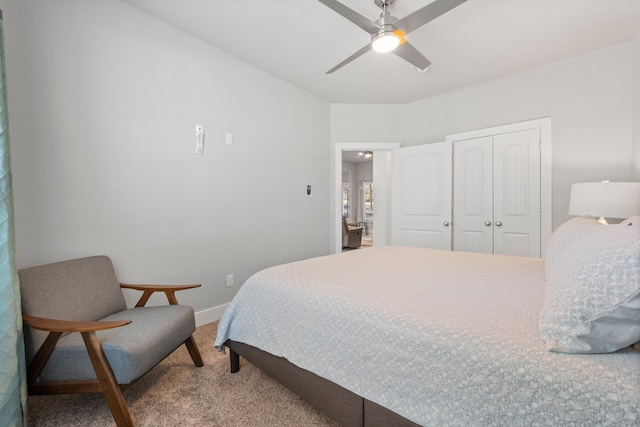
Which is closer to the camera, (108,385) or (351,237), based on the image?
(108,385)

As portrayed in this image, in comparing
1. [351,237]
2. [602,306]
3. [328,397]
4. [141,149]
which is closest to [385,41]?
[602,306]

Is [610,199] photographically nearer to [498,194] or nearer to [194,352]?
[498,194]

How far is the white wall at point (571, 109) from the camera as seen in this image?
8.38ft

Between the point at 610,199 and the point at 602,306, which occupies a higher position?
the point at 610,199

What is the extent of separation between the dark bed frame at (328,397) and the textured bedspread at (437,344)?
48 millimetres

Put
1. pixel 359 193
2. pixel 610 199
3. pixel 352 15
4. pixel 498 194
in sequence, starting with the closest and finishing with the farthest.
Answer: pixel 352 15, pixel 610 199, pixel 498 194, pixel 359 193

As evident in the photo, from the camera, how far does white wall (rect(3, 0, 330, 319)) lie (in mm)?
1694

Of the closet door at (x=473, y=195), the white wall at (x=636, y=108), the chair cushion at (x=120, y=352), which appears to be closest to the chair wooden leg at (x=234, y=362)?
the chair cushion at (x=120, y=352)

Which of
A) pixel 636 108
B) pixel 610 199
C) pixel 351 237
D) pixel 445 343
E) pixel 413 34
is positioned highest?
pixel 413 34

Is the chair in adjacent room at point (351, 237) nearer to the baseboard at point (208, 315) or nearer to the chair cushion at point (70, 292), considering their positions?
the baseboard at point (208, 315)

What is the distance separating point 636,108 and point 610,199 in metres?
1.03

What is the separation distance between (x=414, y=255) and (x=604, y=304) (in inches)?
61.2

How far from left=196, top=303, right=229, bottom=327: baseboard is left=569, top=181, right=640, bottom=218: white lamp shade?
3.29 meters

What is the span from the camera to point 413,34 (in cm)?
239
